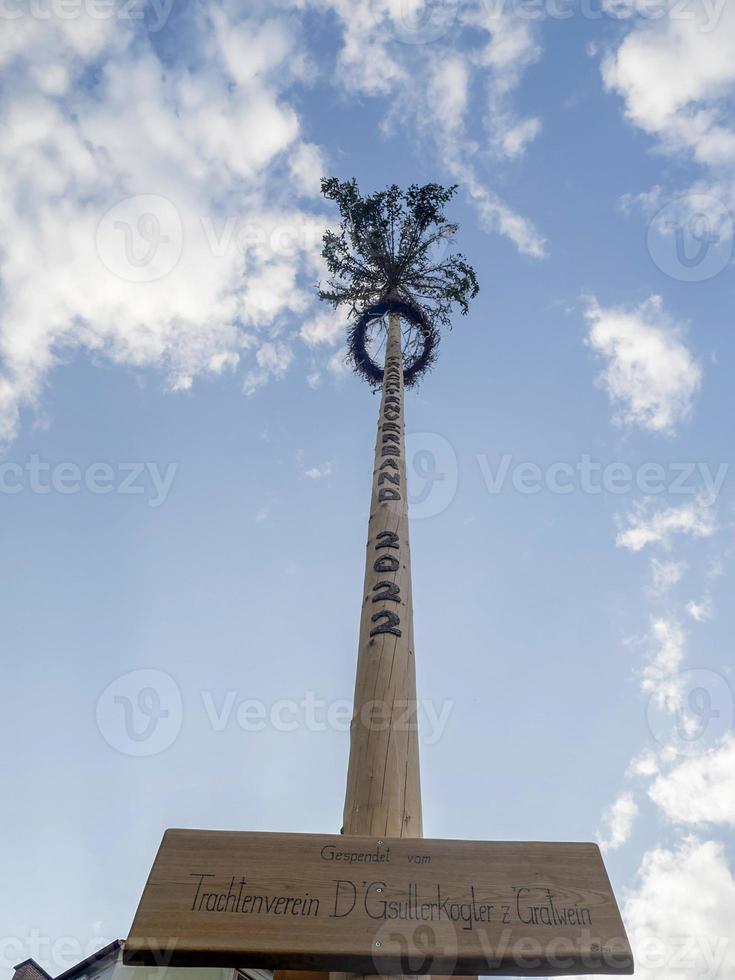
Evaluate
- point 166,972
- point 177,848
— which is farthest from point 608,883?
point 166,972

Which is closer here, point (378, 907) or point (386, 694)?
point (378, 907)

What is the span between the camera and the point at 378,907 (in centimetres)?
231

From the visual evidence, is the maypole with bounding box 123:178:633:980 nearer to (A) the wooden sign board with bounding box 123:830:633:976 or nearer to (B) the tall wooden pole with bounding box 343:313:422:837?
(A) the wooden sign board with bounding box 123:830:633:976

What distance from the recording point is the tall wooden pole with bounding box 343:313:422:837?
10.9 ft

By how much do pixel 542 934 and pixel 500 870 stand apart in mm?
237

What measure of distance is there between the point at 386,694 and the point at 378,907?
155 cm

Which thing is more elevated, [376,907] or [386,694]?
[386,694]

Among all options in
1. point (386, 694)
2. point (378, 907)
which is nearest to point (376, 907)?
point (378, 907)

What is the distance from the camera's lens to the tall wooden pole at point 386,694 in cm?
334

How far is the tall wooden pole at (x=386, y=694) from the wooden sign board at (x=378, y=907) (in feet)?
2.72

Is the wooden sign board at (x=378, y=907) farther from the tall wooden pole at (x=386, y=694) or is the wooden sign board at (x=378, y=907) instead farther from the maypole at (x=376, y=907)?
the tall wooden pole at (x=386, y=694)

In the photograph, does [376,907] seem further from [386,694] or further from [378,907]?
→ [386,694]

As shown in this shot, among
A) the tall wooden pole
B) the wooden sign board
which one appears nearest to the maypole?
the wooden sign board

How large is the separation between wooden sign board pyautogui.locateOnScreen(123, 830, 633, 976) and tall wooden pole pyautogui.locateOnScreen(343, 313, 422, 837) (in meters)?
0.83
